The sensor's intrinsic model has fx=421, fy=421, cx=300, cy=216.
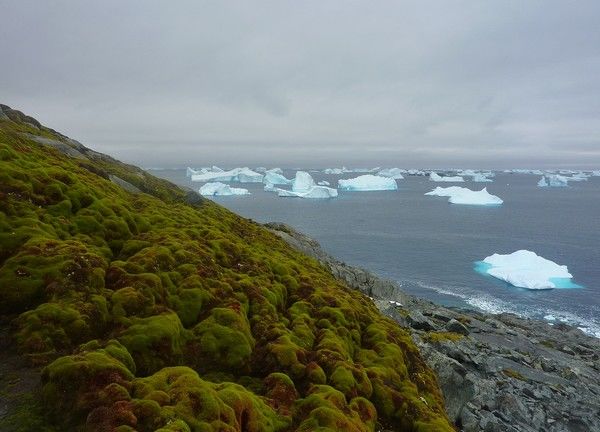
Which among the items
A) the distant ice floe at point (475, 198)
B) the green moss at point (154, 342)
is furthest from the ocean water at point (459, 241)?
the green moss at point (154, 342)

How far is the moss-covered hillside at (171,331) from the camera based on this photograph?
9.90 metres

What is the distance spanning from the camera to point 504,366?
110ft

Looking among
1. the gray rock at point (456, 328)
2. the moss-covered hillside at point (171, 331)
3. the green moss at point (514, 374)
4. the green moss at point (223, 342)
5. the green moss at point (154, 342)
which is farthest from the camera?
the gray rock at point (456, 328)

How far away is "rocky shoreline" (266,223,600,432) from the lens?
2223 cm

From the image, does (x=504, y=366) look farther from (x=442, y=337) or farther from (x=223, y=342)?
(x=223, y=342)

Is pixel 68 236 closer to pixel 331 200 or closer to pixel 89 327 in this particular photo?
pixel 89 327

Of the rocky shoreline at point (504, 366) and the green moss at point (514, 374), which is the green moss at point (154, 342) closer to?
the rocky shoreline at point (504, 366)

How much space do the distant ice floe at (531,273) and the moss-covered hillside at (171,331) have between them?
207 ft

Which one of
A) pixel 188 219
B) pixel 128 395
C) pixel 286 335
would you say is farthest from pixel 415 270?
pixel 128 395

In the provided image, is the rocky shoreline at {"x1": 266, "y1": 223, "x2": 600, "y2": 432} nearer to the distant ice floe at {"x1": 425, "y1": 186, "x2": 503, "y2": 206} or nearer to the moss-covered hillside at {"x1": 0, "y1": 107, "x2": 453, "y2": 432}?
the moss-covered hillside at {"x1": 0, "y1": 107, "x2": 453, "y2": 432}

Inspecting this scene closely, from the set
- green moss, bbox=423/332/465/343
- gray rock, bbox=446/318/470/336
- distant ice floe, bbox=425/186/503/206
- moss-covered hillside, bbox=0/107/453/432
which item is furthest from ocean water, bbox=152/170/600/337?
moss-covered hillside, bbox=0/107/453/432

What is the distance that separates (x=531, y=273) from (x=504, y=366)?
4645 centimetres

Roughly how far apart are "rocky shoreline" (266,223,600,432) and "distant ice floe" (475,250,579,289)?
17860mm

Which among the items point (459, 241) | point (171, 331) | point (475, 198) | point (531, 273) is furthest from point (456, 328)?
point (475, 198)
